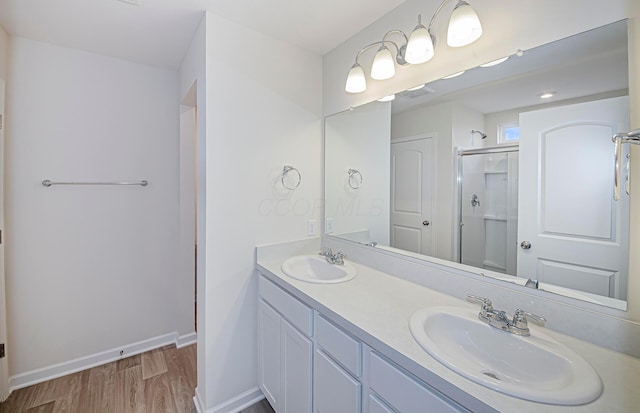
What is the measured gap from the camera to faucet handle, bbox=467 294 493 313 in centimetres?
106

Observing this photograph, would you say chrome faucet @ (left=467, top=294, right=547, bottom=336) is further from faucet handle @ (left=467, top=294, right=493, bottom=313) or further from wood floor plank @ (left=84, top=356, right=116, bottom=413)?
wood floor plank @ (left=84, top=356, right=116, bottom=413)

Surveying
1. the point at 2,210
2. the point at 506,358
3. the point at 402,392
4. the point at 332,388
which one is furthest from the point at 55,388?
the point at 506,358

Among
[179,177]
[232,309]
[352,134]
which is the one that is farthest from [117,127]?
[352,134]

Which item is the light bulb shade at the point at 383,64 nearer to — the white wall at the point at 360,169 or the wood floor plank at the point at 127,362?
the white wall at the point at 360,169

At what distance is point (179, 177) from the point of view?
2.43m

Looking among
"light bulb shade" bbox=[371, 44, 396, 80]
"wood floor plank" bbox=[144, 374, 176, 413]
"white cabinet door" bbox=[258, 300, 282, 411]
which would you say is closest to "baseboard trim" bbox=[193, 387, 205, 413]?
"wood floor plank" bbox=[144, 374, 176, 413]

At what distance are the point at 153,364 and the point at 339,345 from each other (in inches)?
74.1

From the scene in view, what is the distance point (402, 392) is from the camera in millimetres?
869

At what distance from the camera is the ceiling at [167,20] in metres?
1.50

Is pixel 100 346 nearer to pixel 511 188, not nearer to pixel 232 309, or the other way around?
pixel 232 309

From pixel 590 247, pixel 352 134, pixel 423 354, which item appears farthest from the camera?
pixel 352 134

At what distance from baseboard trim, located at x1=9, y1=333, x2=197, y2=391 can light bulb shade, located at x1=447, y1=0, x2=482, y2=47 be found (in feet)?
9.46

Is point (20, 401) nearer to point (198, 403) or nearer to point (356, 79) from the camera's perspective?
point (198, 403)

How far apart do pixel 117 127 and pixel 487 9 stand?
8.32 feet
